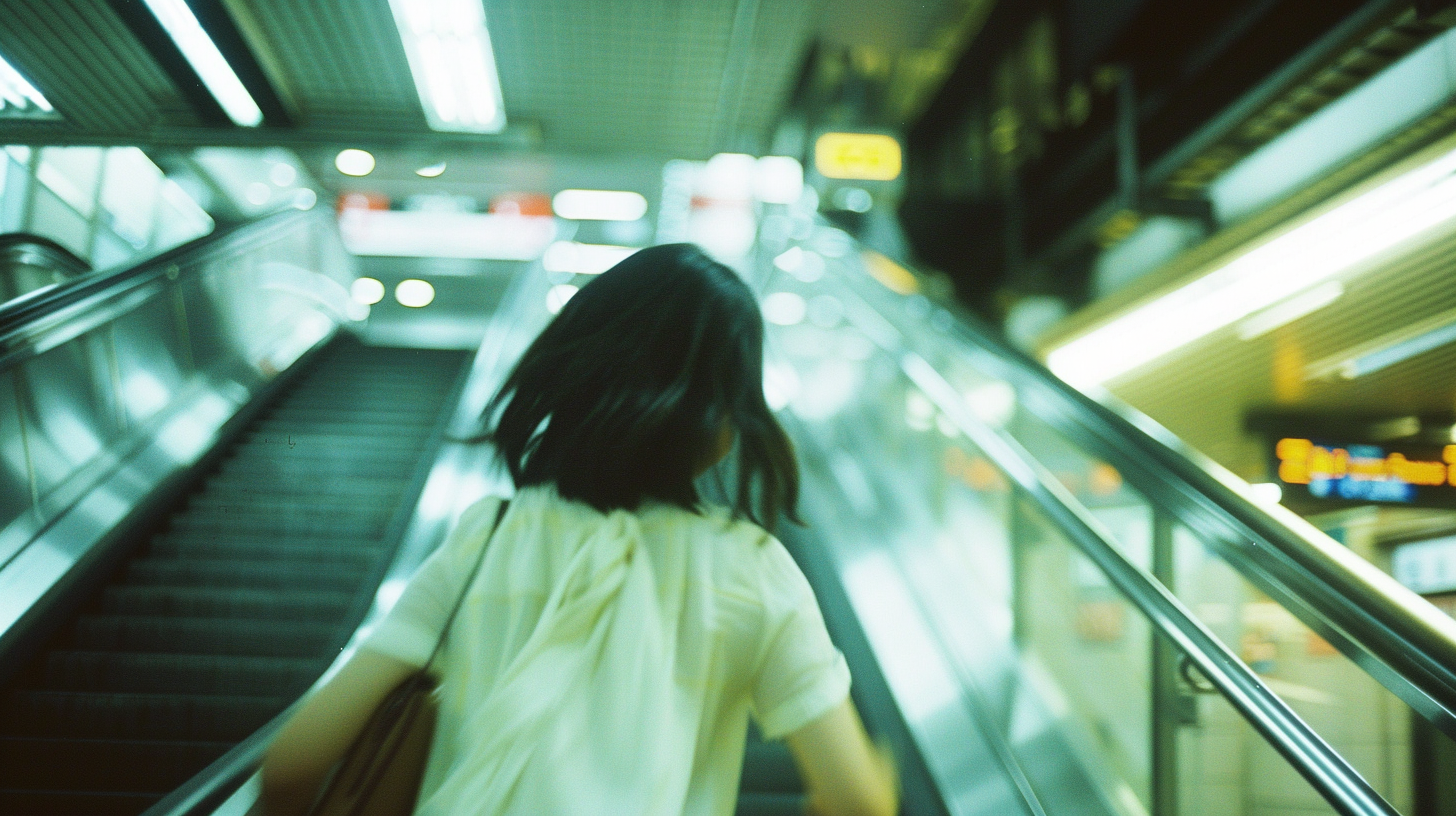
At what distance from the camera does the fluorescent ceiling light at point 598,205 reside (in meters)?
12.2

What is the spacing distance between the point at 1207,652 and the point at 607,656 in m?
1.50

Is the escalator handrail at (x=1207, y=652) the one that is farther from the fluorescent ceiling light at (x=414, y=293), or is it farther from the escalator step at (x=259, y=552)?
the fluorescent ceiling light at (x=414, y=293)

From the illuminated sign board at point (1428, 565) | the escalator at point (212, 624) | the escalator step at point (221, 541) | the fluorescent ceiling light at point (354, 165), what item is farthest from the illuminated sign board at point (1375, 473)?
the fluorescent ceiling light at point (354, 165)

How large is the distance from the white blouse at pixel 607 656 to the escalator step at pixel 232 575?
9.86ft

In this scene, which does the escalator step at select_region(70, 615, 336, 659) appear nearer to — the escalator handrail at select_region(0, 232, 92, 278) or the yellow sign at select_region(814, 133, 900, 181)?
the escalator handrail at select_region(0, 232, 92, 278)

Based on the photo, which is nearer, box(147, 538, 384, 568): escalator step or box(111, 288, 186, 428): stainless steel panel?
box(147, 538, 384, 568): escalator step

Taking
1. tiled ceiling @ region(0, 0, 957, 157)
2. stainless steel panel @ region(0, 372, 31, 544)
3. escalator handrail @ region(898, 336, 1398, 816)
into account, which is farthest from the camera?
tiled ceiling @ region(0, 0, 957, 157)

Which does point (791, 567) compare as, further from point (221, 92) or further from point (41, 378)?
point (221, 92)

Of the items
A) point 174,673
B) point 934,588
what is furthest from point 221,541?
point 934,588

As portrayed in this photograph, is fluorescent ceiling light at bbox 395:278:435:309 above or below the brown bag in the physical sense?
above

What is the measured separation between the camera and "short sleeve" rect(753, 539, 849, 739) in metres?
0.80

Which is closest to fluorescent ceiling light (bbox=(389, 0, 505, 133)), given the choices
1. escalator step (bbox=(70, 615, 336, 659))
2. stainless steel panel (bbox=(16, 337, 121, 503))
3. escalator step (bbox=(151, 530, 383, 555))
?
stainless steel panel (bbox=(16, 337, 121, 503))

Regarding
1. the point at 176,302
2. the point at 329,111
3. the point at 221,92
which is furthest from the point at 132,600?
the point at 329,111

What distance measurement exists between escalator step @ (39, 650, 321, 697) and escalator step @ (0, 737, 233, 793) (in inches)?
11.6
